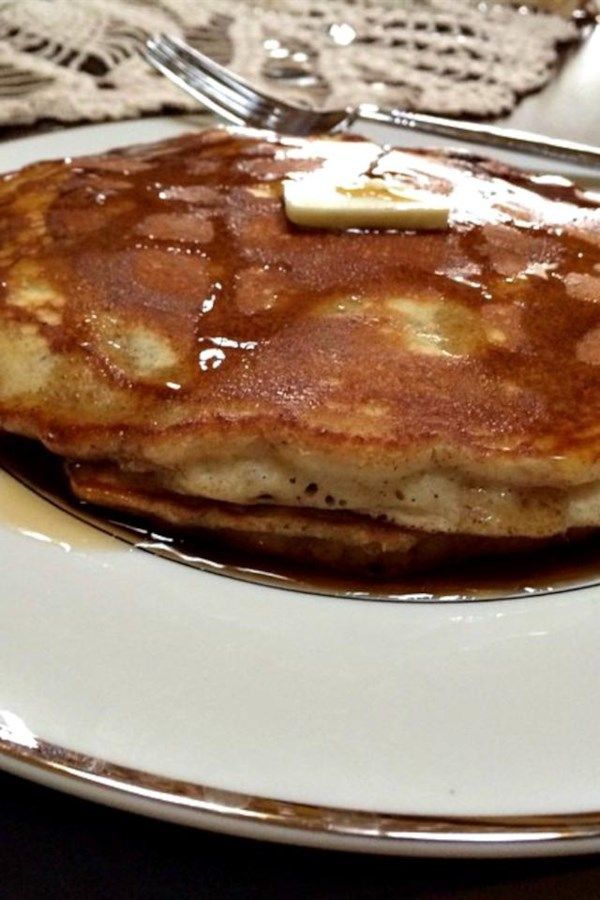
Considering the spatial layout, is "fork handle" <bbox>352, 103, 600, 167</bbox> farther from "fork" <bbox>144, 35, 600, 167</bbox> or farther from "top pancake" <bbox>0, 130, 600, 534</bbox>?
"top pancake" <bbox>0, 130, 600, 534</bbox>

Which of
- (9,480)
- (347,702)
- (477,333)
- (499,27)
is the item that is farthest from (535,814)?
(499,27)

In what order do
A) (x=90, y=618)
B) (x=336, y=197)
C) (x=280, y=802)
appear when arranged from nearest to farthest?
1. (x=280, y=802)
2. (x=90, y=618)
3. (x=336, y=197)

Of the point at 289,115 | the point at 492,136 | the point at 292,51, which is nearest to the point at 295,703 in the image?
the point at 492,136

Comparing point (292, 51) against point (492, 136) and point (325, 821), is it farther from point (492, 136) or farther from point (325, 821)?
point (325, 821)

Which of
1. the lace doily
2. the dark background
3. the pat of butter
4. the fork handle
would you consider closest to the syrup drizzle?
the dark background

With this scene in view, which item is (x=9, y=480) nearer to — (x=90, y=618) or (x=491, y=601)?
(x=90, y=618)

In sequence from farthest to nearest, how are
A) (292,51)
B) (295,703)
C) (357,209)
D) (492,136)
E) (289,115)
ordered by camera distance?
(292,51)
(289,115)
(492,136)
(357,209)
(295,703)
